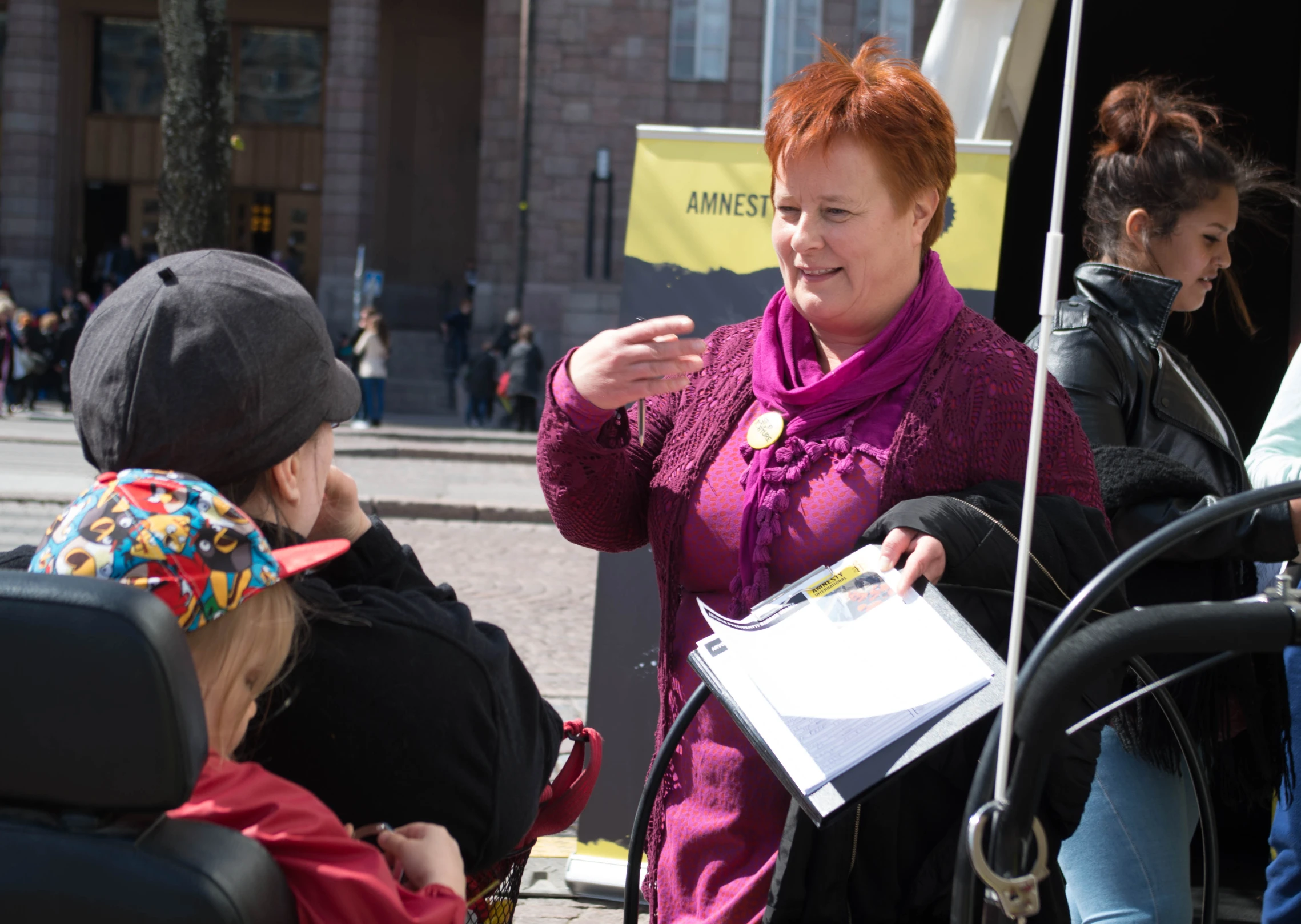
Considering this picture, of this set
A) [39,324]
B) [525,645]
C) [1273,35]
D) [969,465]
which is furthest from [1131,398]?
[39,324]

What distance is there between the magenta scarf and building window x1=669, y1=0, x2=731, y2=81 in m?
21.3

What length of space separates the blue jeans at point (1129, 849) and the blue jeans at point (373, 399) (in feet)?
52.4

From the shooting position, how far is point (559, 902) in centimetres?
352

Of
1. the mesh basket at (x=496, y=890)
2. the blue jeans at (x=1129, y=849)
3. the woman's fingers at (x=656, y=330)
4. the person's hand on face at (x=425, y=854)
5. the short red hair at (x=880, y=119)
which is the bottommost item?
the blue jeans at (x=1129, y=849)

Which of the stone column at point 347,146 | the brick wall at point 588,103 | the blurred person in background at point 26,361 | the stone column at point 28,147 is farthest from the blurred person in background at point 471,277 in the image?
the stone column at point 28,147

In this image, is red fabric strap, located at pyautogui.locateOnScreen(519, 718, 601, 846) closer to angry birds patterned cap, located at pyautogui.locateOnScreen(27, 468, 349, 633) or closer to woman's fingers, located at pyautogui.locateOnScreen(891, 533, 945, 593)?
woman's fingers, located at pyautogui.locateOnScreen(891, 533, 945, 593)

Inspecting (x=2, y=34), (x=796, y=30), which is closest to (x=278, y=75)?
(x=2, y=34)

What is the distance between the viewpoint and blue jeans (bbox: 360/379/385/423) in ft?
58.0

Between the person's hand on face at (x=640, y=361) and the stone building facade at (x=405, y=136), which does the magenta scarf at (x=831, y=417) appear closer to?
the person's hand on face at (x=640, y=361)

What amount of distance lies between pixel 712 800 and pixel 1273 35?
12.4 feet

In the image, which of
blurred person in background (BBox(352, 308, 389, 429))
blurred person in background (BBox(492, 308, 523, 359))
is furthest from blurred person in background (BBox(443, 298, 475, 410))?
blurred person in background (BBox(352, 308, 389, 429))

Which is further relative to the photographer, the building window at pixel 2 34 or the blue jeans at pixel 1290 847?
the building window at pixel 2 34

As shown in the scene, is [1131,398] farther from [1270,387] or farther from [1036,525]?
[1270,387]

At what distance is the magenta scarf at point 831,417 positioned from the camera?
1.86 meters
